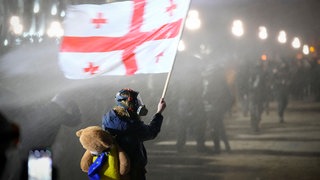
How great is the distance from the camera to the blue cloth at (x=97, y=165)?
13.4ft

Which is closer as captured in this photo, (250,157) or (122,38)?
(122,38)

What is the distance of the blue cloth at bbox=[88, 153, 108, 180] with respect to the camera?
407cm

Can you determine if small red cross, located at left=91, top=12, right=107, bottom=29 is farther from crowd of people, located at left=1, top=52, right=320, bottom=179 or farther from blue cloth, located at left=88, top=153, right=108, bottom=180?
blue cloth, located at left=88, top=153, right=108, bottom=180

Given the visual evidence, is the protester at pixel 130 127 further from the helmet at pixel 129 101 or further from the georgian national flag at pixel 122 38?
the georgian national flag at pixel 122 38

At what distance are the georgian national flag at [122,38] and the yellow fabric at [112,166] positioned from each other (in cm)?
97

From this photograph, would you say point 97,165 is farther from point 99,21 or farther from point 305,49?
point 305,49

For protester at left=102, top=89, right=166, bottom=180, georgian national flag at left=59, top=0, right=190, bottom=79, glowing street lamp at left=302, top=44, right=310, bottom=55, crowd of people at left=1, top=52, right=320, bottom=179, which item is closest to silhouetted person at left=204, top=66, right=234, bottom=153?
crowd of people at left=1, top=52, right=320, bottom=179

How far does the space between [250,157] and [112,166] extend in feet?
16.8

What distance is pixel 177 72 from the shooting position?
487 inches

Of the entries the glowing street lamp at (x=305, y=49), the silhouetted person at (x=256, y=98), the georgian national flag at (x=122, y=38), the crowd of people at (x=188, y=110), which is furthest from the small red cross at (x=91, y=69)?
the glowing street lamp at (x=305, y=49)

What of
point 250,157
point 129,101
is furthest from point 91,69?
point 250,157

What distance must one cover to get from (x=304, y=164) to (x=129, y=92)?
15.8 ft

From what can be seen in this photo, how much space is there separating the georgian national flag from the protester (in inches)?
21.2

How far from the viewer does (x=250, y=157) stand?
866 cm
